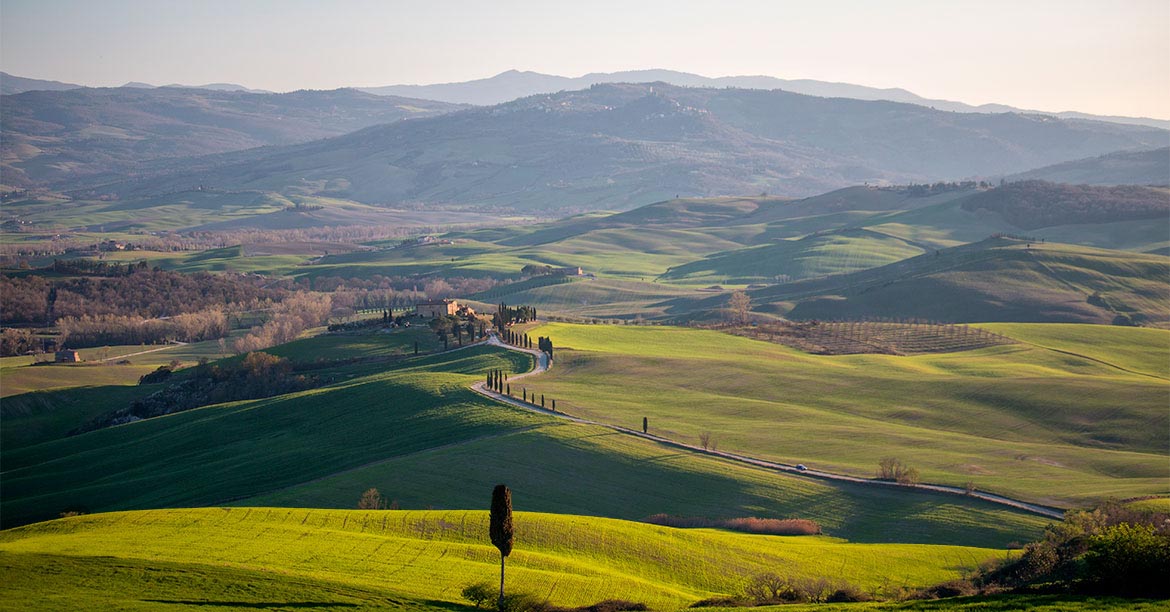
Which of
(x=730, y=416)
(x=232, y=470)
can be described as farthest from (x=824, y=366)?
(x=232, y=470)

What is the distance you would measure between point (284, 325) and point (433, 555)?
132550 millimetres

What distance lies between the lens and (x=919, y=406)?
97750 millimetres

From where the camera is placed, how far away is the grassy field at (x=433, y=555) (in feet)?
143

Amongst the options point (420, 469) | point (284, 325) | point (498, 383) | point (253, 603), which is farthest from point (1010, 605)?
point (284, 325)

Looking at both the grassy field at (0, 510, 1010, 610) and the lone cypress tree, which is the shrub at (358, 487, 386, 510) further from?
the lone cypress tree

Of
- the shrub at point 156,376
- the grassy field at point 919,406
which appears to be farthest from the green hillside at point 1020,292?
the shrub at point 156,376

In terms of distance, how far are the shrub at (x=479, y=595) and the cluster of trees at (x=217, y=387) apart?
78.1 metres

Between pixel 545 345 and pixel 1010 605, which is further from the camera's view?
pixel 545 345

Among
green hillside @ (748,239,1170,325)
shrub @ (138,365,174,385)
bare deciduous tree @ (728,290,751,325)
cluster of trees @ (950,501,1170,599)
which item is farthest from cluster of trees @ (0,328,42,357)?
cluster of trees @ (950,501,1170,599)

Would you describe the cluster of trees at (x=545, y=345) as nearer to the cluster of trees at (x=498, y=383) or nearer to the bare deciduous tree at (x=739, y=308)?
the cluster of trees at (x=498, y=383)

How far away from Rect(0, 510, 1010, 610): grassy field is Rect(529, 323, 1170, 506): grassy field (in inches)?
764

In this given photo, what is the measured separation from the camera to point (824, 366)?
11481cm

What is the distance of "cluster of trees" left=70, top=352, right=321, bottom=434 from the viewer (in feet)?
381

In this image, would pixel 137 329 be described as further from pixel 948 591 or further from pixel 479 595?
pixel 948 591
